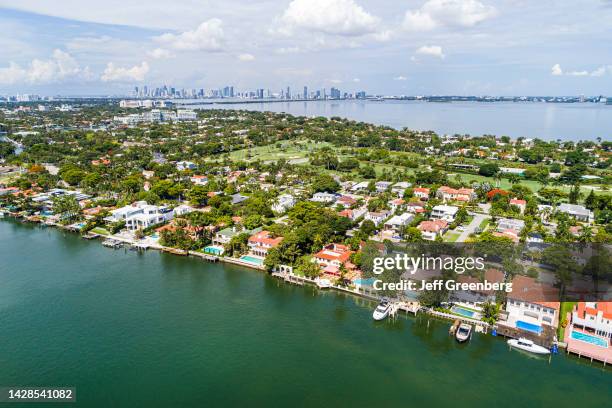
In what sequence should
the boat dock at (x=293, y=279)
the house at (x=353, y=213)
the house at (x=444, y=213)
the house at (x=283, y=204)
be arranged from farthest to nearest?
the house at (x=283, y=204)
the house at (x=444, y=213)
the house at (x=353, y=213)
the boat dock at (x=293, y=279)

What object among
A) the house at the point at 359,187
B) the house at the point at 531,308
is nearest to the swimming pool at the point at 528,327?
the house at the point at 531,308

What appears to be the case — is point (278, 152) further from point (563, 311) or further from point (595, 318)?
point (595, 318)

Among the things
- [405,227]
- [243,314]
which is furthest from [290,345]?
[405,227]

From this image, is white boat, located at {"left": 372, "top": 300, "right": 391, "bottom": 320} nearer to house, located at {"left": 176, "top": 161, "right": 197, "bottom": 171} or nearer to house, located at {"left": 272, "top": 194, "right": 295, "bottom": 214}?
house, located at {"left": 272, "top": 194, "right": 295, "bottom": 214}

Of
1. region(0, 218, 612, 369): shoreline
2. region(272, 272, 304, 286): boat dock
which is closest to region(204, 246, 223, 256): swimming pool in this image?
region(0, 218, 612, 369): shoreline

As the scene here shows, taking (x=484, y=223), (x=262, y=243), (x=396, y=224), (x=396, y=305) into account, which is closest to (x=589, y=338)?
(x=396, y=305)

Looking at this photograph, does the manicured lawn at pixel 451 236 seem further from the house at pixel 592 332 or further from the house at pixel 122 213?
the house at pixel 122 213

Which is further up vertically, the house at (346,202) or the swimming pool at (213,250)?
the house at (346,202)

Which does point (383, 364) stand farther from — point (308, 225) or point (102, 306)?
point (102, 306)
